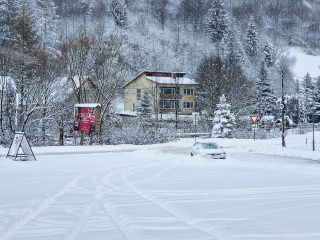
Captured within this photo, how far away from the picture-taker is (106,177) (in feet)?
42.7

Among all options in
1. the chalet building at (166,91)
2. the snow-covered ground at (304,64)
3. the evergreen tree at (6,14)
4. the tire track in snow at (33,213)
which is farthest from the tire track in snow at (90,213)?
the snow-covered ground at (304,64)

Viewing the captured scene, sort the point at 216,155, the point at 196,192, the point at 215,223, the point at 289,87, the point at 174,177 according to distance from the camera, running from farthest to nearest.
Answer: the point at 289,87, the point at 216,155, the point at 174,177, the point at 196,192, the point at 215,223

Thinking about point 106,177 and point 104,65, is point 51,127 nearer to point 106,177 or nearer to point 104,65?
point 104,65

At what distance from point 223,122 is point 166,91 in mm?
20054

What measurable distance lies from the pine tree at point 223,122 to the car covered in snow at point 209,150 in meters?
22.0

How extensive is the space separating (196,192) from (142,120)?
3143cm

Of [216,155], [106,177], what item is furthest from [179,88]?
[106,177]

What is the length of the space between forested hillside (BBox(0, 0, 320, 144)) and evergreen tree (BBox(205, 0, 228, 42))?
1.10 ft

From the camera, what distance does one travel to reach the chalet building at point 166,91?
60.5 metres

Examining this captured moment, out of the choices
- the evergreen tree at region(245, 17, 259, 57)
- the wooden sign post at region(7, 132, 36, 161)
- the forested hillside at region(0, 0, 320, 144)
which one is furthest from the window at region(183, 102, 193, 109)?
the evergreen tree at region(245, 17, 259, 57)

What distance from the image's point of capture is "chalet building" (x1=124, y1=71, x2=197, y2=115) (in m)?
60.5

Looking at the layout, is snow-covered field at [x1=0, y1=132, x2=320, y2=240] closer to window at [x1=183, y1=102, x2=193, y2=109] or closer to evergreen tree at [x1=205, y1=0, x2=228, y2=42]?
window at [x1=183, y1=102, x2=193, y2=109]

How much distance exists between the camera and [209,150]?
70.1 feet

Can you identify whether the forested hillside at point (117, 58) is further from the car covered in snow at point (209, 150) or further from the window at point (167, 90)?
the car covered in snow at point (209, 150)
